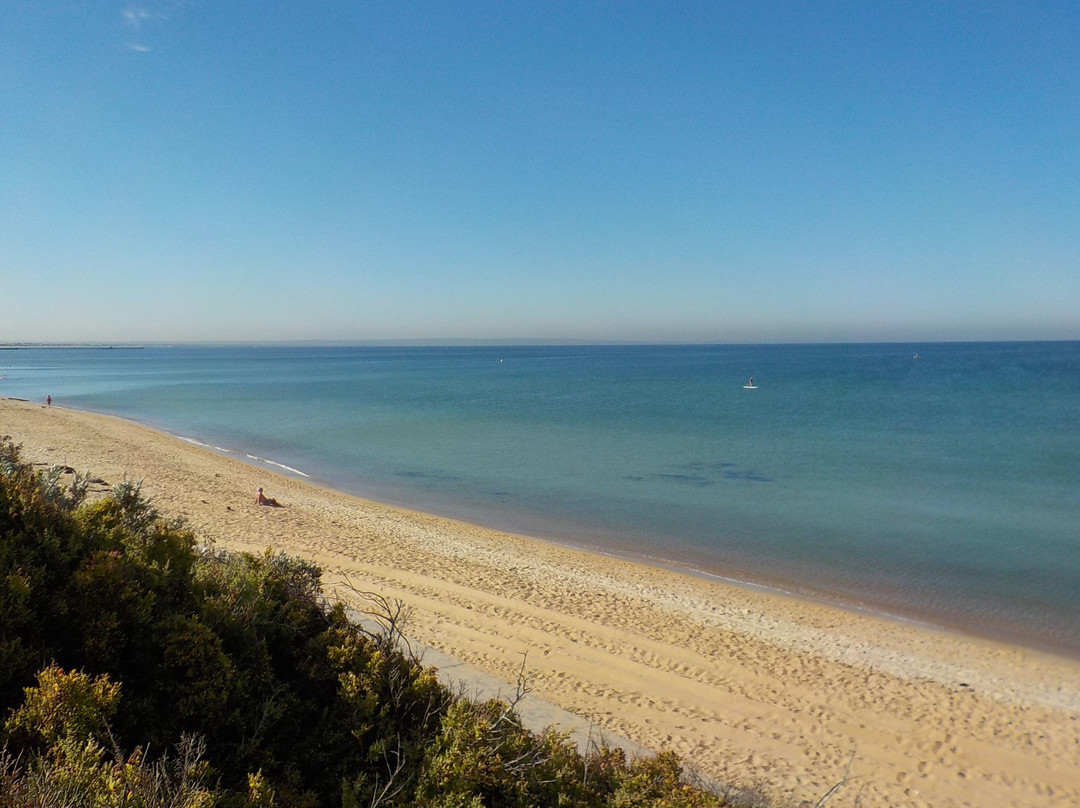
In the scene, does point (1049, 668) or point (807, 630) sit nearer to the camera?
point (1049, 668)

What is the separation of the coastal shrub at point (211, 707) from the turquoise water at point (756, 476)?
11253 mm

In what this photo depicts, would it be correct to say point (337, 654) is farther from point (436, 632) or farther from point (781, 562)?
point (781, 562)

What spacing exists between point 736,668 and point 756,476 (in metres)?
17.2

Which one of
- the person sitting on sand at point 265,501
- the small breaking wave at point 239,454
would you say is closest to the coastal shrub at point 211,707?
the person sitting on sand at point 265,501

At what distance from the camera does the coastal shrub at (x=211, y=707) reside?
10.4 ft

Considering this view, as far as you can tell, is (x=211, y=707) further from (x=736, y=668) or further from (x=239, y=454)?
(x=239, y=454)

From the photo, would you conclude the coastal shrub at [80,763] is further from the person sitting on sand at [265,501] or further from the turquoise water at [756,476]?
the person sitting on sand at [265,501]

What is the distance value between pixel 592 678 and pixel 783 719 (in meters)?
2.46

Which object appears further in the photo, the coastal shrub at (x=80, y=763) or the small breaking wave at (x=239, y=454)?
the small breaking wave at (x=239, y=454)

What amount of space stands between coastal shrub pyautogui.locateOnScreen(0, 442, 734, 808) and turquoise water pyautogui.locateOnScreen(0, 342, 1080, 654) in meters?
11.3

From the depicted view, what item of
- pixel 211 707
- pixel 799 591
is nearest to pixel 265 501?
pixel 799 591

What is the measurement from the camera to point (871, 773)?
727cm

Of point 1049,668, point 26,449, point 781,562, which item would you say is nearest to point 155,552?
point 1049,668

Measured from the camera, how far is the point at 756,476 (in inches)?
1018
